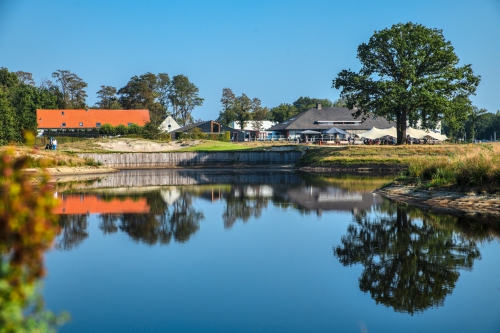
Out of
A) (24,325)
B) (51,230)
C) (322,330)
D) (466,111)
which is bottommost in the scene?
(322,330)

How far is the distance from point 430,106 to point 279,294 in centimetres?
3791

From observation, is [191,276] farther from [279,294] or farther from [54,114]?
[54,114]

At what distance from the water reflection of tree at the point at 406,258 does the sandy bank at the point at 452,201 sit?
2.23m

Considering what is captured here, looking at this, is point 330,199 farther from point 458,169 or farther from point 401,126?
point 401,126

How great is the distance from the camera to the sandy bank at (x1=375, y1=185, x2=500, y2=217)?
20.2 m

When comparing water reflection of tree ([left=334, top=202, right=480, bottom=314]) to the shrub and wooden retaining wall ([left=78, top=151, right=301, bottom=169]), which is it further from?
wooden retaining wall ([left=78, top=151, right=301, bottom=169])

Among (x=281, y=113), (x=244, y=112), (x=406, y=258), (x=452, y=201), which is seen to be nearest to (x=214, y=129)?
(x=244, y=112)

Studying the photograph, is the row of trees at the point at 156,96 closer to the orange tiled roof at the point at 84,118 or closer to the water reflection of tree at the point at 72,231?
the orange tiled roof at the point at 84,118

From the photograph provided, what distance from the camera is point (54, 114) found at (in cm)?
8544

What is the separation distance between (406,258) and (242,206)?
1247 cm

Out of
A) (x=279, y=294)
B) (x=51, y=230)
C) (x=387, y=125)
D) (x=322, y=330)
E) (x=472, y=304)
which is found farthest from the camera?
(x=387, y=125)

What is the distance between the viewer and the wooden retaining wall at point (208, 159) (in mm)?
57781

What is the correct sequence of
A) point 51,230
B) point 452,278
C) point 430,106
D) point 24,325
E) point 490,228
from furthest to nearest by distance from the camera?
1. point 430,106
2. point 490,228
3. point 452,278
4. point 24,325
5. point 51,230

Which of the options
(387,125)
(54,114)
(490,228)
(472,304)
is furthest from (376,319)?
(54,114)
